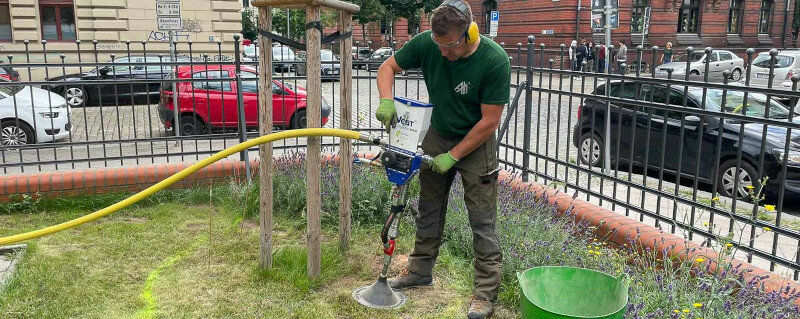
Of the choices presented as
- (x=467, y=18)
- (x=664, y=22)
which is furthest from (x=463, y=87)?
(x=664, y=22)

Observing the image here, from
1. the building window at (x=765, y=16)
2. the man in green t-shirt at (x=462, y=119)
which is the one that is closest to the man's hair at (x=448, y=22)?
the man in green t-shirt at (x=462, y=119)

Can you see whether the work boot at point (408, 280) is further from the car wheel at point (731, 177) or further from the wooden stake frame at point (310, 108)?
the car wheel at point (731, 177)

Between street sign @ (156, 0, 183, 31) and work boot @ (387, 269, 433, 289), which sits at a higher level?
street sign @ (156, 0, 183, 31)

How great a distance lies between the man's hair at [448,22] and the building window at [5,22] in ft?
75.3

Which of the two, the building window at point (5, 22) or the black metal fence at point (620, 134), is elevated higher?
the building window at point (5, 22)

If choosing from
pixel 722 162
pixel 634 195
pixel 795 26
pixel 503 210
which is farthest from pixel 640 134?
pixel 795 26

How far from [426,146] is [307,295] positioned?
1210mm

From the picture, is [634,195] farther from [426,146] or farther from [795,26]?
[795,26]

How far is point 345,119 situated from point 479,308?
5.32 feet

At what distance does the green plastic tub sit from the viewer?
3.10m

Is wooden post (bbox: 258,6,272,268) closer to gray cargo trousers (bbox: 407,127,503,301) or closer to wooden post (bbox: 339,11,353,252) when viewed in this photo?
wooden post (bbox: 339,11,353,252)

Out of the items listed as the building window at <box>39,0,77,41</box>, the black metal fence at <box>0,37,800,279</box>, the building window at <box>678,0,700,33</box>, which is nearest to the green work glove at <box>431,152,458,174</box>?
the black metal fence at <box>0,37,800,279</box>

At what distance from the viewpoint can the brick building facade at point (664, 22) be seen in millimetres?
31656

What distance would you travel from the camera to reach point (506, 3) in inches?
1421
